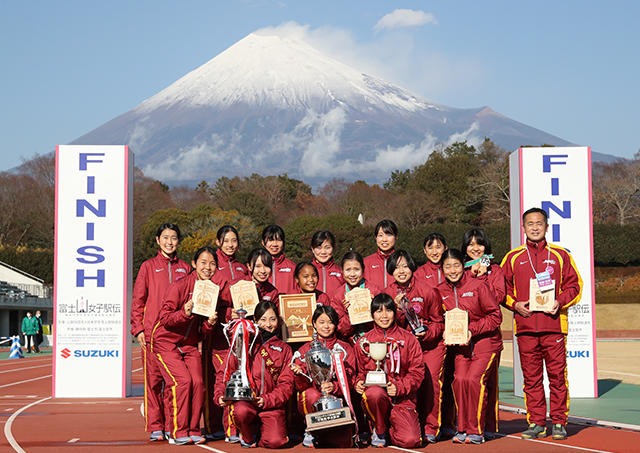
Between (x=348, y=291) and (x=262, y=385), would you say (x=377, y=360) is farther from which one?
(x=262, y=385)

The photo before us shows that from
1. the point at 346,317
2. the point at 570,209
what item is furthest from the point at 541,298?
the point at 570,209

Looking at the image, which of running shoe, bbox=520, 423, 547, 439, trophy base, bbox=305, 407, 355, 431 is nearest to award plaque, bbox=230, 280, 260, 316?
trophy base, bbox=305, 407, 355, 431

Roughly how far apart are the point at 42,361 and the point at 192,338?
703 inches

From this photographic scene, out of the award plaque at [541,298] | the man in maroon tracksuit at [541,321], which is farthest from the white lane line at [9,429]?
the award plaque at [541,298]

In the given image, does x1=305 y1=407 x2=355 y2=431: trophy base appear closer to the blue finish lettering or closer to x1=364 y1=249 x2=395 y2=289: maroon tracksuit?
x1=364 y1=249 x2=395 y2=289: maroon tracksuit

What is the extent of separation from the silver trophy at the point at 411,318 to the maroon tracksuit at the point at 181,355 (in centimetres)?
192

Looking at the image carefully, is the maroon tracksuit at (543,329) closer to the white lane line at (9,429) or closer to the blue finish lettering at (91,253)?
the white lane line at (9,429)

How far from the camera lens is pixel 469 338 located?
7.45m

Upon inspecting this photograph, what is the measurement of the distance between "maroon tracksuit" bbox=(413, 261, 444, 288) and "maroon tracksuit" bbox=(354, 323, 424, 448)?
100 cm

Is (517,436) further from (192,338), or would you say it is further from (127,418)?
(127,418)

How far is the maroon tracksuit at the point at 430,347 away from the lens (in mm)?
7566

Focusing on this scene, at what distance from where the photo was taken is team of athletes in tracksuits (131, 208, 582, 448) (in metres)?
7.22

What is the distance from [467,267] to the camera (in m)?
7.99

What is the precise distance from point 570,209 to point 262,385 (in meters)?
6.48
